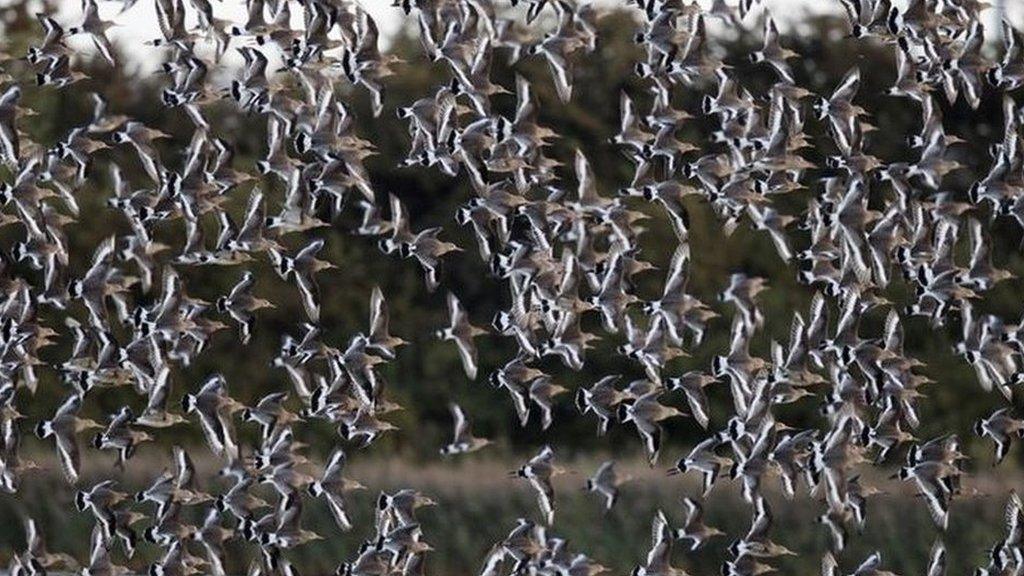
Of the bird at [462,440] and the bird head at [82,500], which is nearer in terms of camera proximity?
the bird at [462,440]

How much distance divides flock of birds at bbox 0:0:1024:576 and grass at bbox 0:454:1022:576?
2.32 metres

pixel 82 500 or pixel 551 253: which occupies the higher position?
pixel 551 253

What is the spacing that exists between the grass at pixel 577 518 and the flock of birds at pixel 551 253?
232cm

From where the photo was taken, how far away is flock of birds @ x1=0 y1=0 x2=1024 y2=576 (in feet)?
22.3

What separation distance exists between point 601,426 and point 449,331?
0.58 m

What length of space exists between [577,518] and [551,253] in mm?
3764

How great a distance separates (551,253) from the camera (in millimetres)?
6988

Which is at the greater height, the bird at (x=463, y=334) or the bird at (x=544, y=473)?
the bird at (x=463, y=334)

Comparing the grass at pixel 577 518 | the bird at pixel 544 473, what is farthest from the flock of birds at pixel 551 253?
the grass at pixel 577 518

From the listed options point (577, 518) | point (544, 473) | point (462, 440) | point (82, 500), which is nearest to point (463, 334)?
point (462, 440)

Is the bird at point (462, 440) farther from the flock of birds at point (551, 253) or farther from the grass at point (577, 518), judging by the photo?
the grass at point (577, 518)

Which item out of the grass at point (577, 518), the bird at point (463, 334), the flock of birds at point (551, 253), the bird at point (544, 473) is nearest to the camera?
the flock of birds at point (551, 253)

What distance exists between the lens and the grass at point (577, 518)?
9.91m

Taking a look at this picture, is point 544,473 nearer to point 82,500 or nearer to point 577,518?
point 82,500
